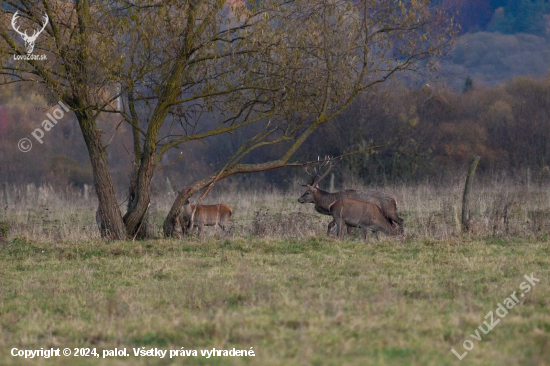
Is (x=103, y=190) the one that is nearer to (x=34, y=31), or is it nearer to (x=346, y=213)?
(x=34, y=31)

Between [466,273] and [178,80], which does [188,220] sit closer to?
[178,80]

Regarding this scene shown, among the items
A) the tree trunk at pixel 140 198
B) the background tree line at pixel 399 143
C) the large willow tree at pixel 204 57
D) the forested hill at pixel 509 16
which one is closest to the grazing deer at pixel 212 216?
the large willow tree at pixel 204 57

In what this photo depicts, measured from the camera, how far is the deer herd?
15.5 metres

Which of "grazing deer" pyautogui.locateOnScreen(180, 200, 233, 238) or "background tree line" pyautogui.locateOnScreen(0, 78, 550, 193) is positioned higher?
"background tree line" pyautogui.locateOnScreen(0, 78, 550, 193)

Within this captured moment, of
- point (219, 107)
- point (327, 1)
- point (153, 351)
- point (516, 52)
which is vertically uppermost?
point (516, 52)

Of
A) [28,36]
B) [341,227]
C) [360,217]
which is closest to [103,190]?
[28,36]

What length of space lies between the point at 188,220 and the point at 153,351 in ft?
36.0

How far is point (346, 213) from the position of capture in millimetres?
15492

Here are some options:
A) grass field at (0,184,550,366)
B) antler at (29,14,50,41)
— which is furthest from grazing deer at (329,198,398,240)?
antler at (29,14,50,41)

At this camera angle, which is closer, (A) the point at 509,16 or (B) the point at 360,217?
(B) the point at 360,217

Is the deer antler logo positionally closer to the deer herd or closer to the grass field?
the grass field

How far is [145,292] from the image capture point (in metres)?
9.09

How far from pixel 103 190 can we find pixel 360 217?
5.55 meters

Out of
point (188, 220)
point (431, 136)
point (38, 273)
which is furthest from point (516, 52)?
point (38, 273)
